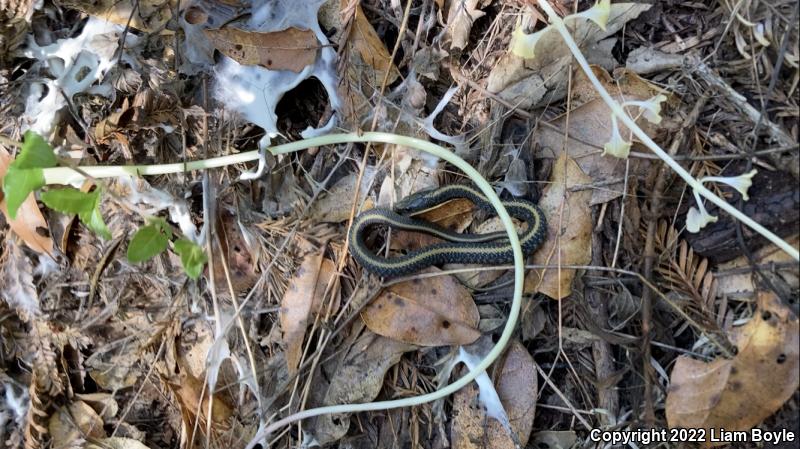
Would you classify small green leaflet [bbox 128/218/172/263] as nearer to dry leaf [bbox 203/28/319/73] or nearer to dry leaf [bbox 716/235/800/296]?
dry leaf [bbox 203/28/319/73]

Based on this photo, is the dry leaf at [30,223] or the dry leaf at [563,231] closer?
the dry leaf at [563,231]

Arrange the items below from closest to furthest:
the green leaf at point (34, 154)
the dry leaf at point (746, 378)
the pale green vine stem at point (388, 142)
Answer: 1. the green leaf at point (34, 154)
2. the dry leaf at point (746, 378)
3. the pale green vine stem at point (388, 142)

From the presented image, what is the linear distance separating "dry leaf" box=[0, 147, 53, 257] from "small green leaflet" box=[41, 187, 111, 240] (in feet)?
3.27

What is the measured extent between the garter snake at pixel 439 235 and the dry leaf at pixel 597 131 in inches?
13.7

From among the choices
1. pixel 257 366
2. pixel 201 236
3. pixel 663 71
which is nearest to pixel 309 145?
pixel 201 236

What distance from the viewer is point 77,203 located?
7.85 ft

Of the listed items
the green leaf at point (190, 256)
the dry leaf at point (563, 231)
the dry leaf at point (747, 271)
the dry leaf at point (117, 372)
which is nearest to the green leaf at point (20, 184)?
the green leaf at point (190, 256)

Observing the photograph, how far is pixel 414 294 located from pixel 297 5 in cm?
179

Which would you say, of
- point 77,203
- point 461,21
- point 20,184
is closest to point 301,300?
point 77,203

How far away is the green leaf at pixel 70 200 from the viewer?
2.33 m

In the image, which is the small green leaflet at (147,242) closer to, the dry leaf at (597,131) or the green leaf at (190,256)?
the green leaf at (190,256)

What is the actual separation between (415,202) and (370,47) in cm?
93

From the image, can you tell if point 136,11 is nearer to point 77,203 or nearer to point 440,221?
point 77,203

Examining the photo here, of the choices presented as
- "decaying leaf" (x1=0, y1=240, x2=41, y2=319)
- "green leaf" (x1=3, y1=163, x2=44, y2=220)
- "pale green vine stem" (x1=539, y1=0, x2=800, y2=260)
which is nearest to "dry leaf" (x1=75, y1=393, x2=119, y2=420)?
"decaying leaf" (x1=0, y1=240, x2=41, y2=319)
